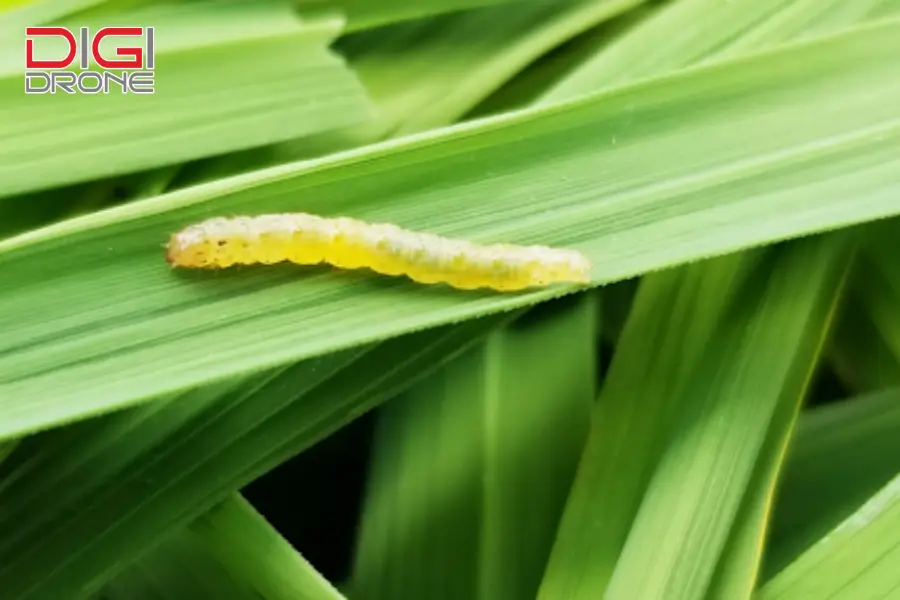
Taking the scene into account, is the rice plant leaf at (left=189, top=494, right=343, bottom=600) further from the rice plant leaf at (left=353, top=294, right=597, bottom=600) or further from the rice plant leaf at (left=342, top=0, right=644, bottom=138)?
the rice plant leaf at (left=342, top=0, right=644, bottom=138)

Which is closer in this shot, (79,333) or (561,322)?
(79,333)

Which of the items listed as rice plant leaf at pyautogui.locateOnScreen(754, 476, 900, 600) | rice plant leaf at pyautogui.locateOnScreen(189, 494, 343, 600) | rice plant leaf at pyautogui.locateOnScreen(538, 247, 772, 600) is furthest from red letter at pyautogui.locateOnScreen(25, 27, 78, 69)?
rice plant leaf at pyautogui.locateOnScreen(754, 476, 900, 600)

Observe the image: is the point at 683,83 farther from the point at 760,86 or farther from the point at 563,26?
the point at 563,26

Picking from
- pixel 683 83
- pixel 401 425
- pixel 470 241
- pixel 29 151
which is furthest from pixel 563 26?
pixel 29 151

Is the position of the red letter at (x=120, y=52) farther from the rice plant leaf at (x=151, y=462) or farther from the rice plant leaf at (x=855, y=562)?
the rice plant leaf at (x=855, y=562)

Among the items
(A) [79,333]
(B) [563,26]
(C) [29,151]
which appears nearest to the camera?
(A) [79,333]

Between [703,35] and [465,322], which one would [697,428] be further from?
[703,35]
